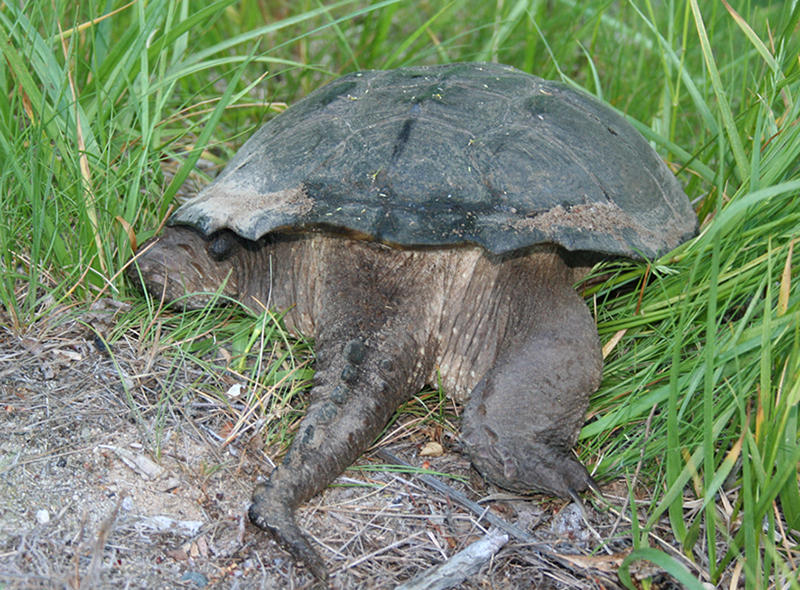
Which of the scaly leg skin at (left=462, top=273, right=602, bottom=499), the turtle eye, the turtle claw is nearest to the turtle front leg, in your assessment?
the turtle claw

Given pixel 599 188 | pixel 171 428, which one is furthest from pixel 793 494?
pixel 171 428

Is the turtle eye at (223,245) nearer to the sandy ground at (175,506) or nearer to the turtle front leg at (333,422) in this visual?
the sandy ground at (175,506)

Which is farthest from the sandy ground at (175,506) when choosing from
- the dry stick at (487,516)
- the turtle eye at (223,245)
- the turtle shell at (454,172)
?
the turtle shell at (454,172)

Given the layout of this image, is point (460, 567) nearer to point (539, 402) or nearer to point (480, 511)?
point (480, 511)

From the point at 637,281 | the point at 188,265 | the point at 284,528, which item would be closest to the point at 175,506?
the point at 284,528

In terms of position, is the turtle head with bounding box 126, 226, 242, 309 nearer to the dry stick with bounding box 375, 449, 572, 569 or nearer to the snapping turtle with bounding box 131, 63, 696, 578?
the snapping turtle with bounding box 131, 63, 696, 578

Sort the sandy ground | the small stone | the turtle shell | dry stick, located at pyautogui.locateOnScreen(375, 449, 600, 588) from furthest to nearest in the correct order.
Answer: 1. the turtle shell
2. the small stone
3. dry stick, located at pyautogui.locateOnScreen(375, 449, 600, 588)
4. the sandy ground
